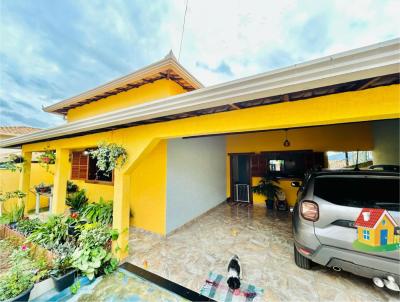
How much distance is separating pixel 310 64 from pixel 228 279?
9.55ft

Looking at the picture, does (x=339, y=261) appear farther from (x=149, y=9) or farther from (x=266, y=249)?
(x=149, y=9)

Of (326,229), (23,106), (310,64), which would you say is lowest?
(326,229)

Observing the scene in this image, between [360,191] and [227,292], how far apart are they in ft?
7.41

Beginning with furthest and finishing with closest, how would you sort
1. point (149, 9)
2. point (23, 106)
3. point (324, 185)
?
point (23, 106), point (149, 9), point (324, 185)

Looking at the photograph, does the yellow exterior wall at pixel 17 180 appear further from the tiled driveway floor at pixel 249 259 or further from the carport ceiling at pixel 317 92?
the carport ceiling at pixel 317 92

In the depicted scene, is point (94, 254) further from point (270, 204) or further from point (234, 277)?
point (270, 204)

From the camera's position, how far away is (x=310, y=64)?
1.35 metres

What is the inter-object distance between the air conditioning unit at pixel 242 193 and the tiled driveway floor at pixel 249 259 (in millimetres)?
2023

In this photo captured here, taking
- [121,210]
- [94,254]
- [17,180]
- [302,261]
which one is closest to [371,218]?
[302,261]

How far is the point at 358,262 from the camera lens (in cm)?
194

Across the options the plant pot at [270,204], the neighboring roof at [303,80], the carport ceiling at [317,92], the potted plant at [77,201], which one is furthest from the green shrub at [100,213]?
the plant pot at [270,204]

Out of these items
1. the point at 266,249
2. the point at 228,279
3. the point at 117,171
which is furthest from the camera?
the point at 266,249

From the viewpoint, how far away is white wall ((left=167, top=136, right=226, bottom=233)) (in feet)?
13.8

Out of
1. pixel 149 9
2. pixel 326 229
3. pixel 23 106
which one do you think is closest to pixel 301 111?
pixel 326 229
